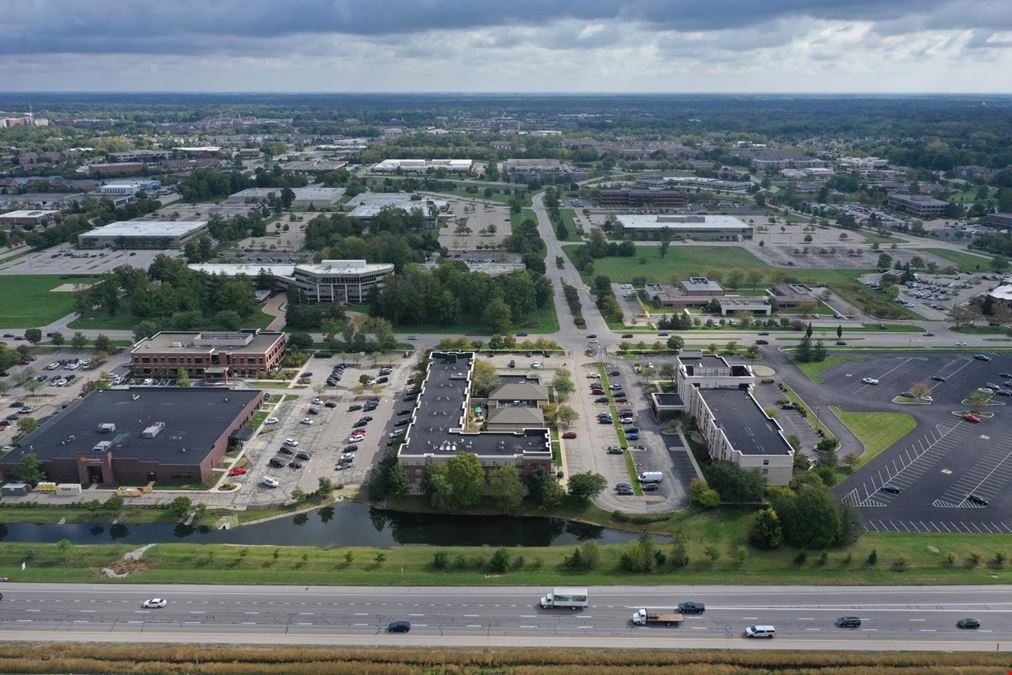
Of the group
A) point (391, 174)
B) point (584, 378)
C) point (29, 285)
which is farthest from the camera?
point (391, 174)

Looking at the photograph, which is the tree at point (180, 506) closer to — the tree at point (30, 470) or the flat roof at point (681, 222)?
the tree at point (30, 470)

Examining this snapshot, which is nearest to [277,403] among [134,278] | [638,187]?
[134,278]

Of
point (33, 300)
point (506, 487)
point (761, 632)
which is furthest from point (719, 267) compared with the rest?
point (33, 300)

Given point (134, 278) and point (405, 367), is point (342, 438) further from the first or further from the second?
point (134, 278)

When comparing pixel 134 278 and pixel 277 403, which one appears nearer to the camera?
pixel 277 403

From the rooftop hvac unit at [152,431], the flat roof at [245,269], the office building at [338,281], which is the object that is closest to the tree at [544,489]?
the rooftop hvac unit at [152,431]

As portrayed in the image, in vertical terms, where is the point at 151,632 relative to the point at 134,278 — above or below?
below
